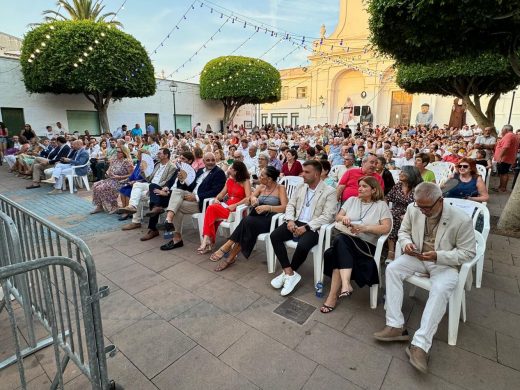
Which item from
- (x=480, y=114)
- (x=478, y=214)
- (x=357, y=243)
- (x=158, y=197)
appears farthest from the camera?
(x=480, y=114)

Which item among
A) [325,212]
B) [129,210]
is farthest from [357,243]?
[129,210]

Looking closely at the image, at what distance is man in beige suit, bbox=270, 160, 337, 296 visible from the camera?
10.2ft

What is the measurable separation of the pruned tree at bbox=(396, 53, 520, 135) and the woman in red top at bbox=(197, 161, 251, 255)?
8024mm

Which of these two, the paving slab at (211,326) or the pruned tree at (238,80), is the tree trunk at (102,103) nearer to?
Answer: the pruned tree at (238,80)

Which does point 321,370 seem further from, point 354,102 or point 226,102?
point 354,102

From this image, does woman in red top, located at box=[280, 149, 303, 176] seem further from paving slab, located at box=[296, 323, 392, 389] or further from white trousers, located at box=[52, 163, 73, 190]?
white trousers, located at box=[52, 163, 73, 190]

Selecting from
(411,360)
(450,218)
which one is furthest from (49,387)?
(450,218)

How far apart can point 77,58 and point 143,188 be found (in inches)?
435

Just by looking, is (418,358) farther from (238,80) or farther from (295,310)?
(238,80)

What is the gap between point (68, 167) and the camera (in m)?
7.52

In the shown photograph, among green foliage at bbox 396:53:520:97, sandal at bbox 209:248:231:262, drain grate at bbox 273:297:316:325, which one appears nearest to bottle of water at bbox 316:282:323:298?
drain grate at bbox 273:297:316:325

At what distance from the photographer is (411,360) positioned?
209 cm

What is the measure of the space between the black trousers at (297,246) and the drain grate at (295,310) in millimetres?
388

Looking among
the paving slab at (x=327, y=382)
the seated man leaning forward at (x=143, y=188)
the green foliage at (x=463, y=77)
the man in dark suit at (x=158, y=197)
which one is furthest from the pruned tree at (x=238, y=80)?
the paving slab at (x=327, y=382)
